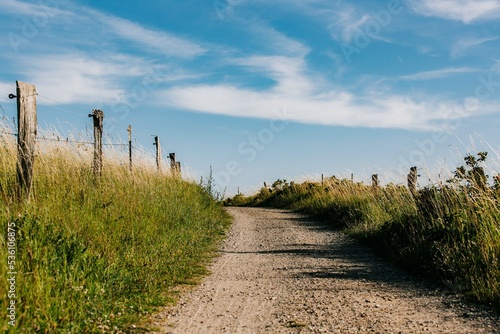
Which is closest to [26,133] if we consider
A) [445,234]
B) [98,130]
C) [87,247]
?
[87,247]

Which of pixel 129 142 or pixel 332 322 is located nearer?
pixel 332 322

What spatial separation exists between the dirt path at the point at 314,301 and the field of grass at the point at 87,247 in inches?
24.8

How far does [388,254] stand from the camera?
34.1 feet

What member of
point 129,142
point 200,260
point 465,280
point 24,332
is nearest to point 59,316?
point 24,332

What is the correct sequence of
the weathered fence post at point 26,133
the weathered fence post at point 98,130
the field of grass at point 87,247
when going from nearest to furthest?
the field of grass at point 87,247, the weathered fence post at point 26,133, the weathered fence post at point 98,130

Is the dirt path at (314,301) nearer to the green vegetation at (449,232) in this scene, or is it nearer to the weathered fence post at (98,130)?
the green vegetation at (449,232)

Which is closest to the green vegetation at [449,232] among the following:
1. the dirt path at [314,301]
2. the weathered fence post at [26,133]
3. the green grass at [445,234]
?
the green grass at [445,234]

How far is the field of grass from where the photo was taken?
4930mm

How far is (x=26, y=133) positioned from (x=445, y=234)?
7793mm

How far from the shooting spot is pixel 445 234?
888cm

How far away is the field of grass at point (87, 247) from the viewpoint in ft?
→ 16.2

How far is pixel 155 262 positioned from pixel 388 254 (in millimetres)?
5278

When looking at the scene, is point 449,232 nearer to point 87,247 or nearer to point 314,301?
point 314,301

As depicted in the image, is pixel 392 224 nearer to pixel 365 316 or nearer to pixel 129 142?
pixel 365 316
